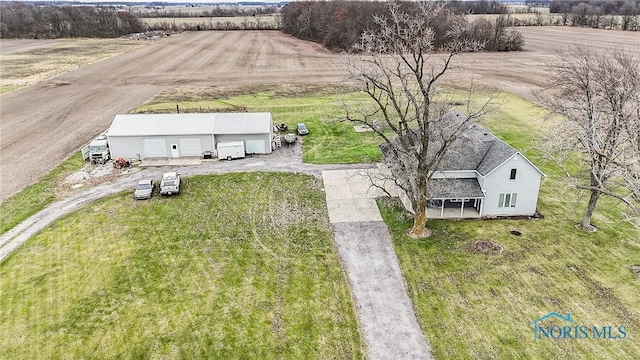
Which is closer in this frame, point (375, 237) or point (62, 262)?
point (62, 262)

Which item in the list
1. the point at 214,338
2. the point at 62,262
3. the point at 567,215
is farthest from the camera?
the point at 567,215

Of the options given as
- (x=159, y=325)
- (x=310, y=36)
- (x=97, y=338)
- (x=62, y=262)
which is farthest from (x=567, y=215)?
(x=310, y=36)

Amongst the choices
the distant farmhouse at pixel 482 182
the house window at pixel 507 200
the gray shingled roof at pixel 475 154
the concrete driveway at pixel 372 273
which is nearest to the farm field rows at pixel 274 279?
the concrete driveway at pixel 372 273

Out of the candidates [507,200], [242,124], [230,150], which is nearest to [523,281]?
[507,200]

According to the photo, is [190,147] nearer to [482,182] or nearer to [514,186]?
[482,182]

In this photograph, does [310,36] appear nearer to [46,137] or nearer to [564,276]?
[46,137]
